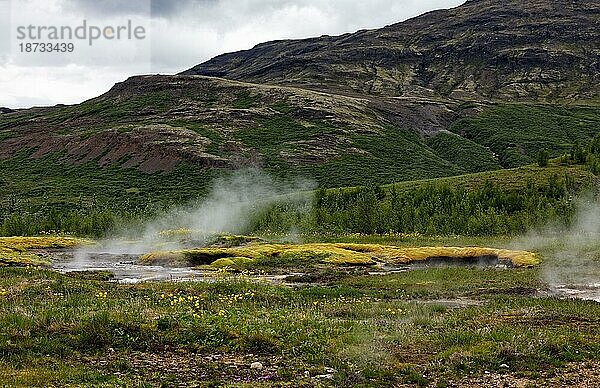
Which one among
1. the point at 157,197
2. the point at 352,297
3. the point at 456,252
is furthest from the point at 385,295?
the point at 157,197

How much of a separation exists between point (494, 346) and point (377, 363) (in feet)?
13.6

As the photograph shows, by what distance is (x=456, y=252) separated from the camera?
5894 cm

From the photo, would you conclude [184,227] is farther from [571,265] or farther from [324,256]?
[571,265]

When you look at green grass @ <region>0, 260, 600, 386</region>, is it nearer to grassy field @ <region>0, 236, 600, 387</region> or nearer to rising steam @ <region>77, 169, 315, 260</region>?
grassy field @ <region>0, 236, 600, 387</region>

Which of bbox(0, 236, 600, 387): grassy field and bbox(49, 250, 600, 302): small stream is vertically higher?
bbox(0, 236, 600, 387): grassy field

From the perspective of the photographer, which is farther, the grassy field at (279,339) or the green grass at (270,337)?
the green grass at (270,337)

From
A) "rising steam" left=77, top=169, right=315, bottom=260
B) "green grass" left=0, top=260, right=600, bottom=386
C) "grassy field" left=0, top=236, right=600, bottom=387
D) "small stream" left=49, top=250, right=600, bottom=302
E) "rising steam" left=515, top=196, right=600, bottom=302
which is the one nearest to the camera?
"grassy field" left=0, top=236, right=600, bottom=387

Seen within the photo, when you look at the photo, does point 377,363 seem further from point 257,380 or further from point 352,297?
point 352,297

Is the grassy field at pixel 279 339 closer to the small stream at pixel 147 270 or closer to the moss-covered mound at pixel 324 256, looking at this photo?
the small stream at pixel 147 270

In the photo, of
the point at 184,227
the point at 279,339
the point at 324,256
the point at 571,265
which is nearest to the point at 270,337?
the point at 279,339

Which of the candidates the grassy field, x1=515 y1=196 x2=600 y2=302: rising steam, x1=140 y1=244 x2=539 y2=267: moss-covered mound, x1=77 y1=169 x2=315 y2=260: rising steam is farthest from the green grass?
x1=77 y1=169 x2=315 y2=260: rising steam

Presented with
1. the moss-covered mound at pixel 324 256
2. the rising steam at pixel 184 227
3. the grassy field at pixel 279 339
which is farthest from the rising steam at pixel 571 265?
the rising steam at pixel 184 227

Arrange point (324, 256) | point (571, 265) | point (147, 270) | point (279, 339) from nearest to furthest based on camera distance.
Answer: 1. point (279, 339)
2. point (571, 265)
3. point (147, 270)
4. point (324, 256)

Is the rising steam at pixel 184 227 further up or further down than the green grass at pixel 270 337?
further down
